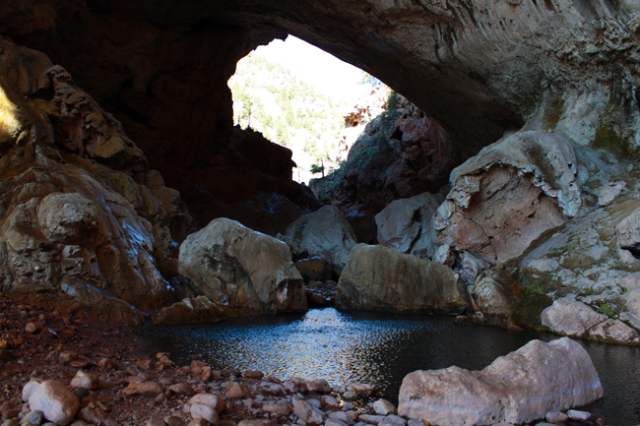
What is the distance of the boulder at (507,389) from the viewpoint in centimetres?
305

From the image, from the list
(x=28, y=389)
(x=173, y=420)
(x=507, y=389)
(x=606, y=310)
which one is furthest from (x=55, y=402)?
(x=606, y=310)

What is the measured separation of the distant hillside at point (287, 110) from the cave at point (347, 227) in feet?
99.2

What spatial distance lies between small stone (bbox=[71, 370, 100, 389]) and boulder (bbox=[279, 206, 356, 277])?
35.5ft

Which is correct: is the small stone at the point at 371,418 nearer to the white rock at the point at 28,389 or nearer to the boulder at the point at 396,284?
the white rock at the point at 28,389

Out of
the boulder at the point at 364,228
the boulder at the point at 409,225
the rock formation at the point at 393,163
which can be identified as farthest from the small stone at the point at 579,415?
the rock formation at the point at 393,163

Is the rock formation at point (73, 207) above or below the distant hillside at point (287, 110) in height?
below

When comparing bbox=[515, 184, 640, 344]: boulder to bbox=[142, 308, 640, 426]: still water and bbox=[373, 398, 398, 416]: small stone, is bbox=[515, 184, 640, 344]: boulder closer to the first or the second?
bbox=[142, 308, 640, 426]: still water

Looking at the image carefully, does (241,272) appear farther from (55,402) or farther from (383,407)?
(55,402)

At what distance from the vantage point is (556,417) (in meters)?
3.11

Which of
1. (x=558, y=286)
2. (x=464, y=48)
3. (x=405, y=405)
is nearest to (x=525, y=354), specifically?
(x=405, y=405)

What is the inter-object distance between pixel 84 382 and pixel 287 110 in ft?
193

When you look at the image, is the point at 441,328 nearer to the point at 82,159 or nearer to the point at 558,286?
the point at 558,286

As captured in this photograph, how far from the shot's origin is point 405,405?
126 inches

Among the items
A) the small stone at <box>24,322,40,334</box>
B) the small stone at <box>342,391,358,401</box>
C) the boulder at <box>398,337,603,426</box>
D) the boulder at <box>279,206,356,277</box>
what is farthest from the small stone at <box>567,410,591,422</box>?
the boulder at <box>279,206,356,277</box>
